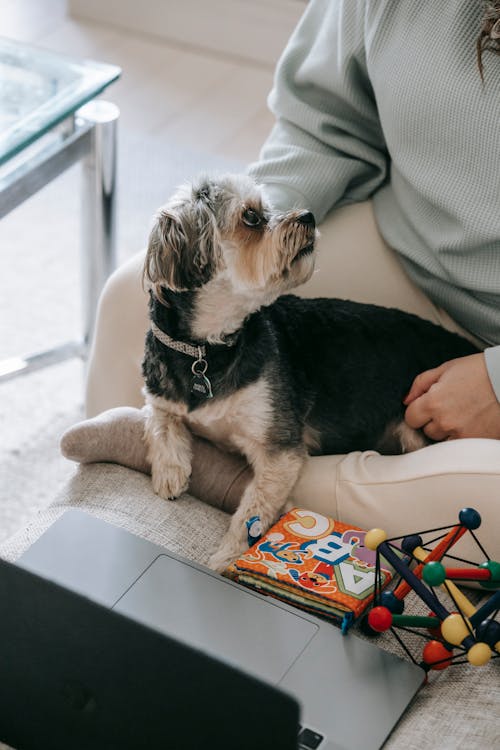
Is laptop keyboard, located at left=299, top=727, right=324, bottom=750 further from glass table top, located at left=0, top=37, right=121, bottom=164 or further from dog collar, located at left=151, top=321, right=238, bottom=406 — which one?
glass table top, located at left=0, top=37, right=121, bottom=164

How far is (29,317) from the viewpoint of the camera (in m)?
2.43

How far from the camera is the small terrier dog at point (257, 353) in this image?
4.58 ft

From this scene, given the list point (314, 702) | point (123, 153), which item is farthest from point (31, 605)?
point (123, 153)

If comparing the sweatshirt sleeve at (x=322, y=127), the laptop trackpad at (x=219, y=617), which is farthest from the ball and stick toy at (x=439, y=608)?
the sweatshirt sleeve at (x=322, y=127)

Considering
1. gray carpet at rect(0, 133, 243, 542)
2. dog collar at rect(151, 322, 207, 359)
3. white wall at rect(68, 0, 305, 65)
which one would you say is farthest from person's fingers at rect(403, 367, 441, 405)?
white wall at rect(68, 0, 305, 65)

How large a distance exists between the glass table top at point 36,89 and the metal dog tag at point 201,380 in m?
0.55

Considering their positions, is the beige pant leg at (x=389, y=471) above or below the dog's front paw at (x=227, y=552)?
above

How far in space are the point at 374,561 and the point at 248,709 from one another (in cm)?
51

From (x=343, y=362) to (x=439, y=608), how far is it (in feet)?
1.78

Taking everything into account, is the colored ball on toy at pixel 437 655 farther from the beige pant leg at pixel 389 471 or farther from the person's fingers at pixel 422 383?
the person's fingers at pixel 422 383

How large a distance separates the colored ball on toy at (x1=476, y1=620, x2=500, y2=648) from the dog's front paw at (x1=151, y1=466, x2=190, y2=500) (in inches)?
20.1

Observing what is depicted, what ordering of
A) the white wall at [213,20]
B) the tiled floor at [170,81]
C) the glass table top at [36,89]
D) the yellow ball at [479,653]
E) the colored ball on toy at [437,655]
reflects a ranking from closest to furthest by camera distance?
the yellow ball at [479,653] < the colored ball on toy at [437,655] < the glass table top at [36,89] < the tiled floor at [170,81] < the white wall at [213,20]

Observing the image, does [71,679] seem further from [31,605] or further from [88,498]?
[88,498]

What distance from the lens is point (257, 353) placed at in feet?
4.87
